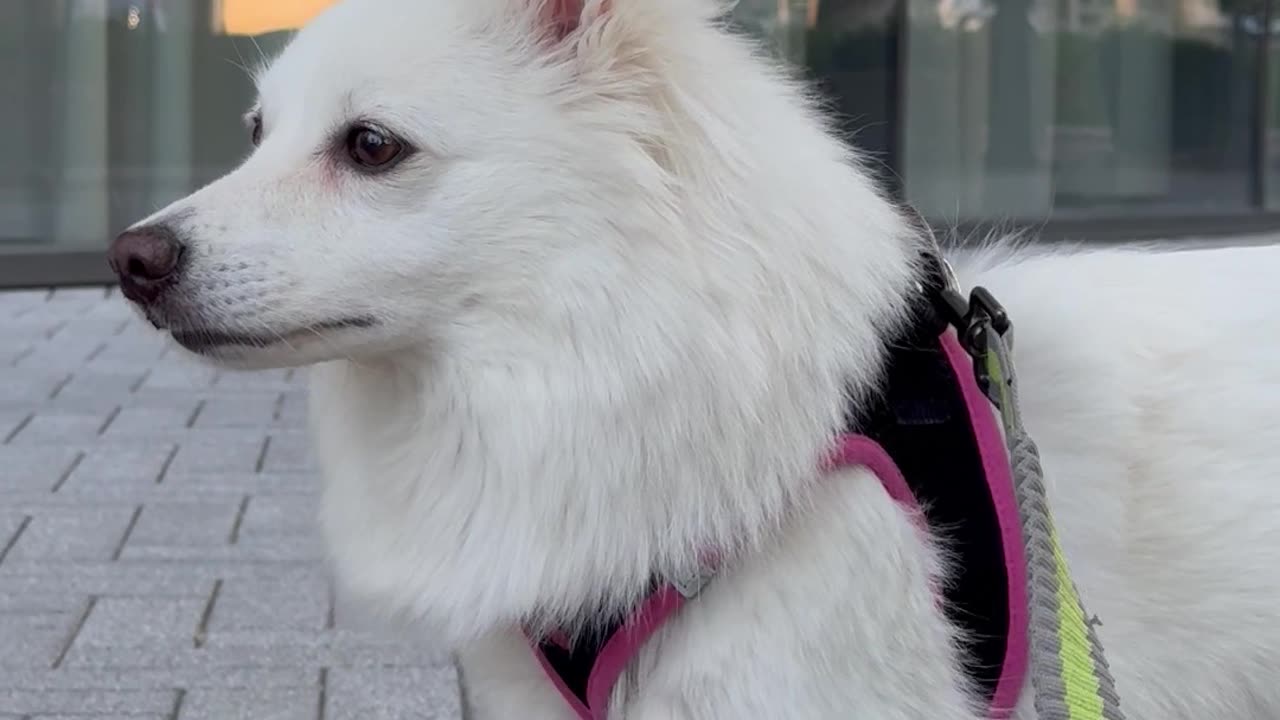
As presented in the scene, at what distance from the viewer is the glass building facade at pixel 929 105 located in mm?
9125

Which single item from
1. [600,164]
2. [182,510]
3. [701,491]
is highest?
[600,164]

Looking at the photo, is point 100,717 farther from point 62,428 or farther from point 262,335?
point 62,428

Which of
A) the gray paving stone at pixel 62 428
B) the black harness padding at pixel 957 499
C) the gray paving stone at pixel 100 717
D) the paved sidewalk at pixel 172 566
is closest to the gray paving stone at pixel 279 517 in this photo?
the paved sidewalk at pixel 172 566

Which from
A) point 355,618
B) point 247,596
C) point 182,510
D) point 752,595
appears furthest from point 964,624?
point 182,510

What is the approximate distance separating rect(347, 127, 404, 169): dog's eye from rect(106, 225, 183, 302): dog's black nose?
0.90 ft

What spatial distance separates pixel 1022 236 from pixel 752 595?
1.09m

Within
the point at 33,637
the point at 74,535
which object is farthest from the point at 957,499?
the point at 74,535

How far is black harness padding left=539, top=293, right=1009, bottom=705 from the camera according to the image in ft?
6.55

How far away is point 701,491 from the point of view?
1946mm

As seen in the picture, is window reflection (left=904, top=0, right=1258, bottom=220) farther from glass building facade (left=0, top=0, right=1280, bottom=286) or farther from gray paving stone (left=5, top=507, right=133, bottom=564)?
gray paving stone (left=5, top=507, right=133, bottom=564)

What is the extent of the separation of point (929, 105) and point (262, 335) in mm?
8816

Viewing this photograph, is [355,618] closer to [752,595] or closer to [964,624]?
[752,595]

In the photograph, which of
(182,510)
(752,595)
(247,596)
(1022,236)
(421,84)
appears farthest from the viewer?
(182,510)

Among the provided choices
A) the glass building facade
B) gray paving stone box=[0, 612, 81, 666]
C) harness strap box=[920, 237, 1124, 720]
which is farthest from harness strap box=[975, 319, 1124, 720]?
→ the glass building facade
